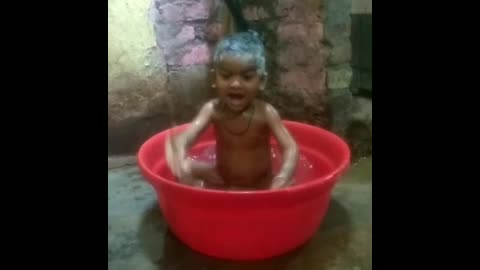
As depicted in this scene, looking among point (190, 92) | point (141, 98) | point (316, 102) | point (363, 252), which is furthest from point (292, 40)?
point (363, 252)

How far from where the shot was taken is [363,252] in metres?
1.02

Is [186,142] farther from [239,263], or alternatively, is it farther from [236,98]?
[239,263]

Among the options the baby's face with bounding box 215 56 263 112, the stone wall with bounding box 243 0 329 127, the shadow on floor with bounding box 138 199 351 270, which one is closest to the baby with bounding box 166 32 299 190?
the baby's face with bounding box 215 56 263 112

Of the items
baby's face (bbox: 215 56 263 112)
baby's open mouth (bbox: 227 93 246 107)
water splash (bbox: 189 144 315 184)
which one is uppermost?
baby's face (bbox: 215 56 263 112)

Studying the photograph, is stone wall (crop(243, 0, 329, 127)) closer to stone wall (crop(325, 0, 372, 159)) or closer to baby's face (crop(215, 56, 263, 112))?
stone wall (crop(325, 0, 372, 159))

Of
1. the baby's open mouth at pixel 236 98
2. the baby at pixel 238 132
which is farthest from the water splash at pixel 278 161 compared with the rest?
the baby's open mouth at pixel 236 98

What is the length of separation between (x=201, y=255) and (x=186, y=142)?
9.3 inches

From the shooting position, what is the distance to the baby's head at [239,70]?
995mm

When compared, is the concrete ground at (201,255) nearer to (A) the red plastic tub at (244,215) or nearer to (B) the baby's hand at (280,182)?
(A) the red plastic tub at (244,215)

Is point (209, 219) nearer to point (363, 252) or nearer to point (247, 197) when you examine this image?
point (247, 197)

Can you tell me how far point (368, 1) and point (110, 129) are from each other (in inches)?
30.0

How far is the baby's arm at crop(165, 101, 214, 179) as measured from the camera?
1101mm

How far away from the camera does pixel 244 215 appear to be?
35.6 inches

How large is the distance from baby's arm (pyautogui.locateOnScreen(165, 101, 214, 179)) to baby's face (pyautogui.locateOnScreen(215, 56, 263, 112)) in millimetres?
73
